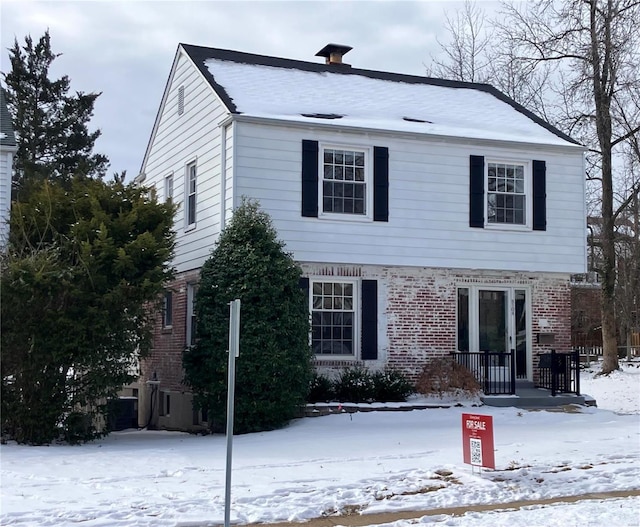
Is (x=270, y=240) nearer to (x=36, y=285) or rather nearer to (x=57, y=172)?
(x=36, y=285)

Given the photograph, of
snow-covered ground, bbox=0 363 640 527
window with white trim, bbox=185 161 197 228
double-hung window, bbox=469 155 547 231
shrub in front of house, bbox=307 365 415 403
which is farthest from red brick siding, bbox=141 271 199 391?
double-hung window, bbox=469 155 547 231

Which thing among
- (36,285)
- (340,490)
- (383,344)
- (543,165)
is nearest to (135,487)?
(340,490)

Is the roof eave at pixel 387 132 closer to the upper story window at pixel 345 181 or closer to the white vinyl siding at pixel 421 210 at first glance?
the white vinyl siding at pixel 421 210

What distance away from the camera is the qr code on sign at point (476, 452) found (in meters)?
10.8

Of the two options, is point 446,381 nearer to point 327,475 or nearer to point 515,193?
point 515,193

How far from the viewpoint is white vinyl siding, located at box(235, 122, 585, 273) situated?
1714 centimetres

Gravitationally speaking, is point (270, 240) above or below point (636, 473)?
above

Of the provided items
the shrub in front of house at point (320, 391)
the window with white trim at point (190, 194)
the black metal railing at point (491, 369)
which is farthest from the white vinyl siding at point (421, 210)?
the window with white trim at point (190, 194)

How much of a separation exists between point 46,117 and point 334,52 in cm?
1638

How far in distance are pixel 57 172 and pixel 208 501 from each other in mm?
27602

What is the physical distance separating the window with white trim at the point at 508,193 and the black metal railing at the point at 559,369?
2.98 meters

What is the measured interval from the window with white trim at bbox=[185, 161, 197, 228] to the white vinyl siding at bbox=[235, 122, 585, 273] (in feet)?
9.45

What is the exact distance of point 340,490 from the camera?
9820mm

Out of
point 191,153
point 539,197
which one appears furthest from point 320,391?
point 539,197
